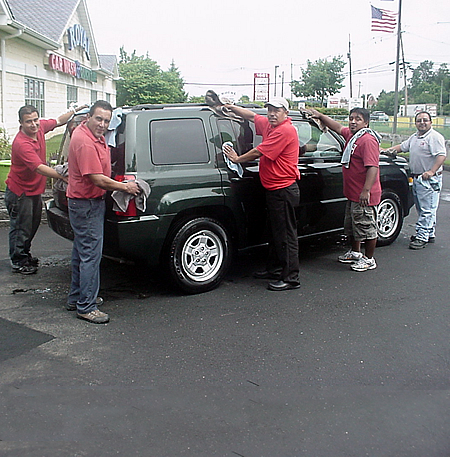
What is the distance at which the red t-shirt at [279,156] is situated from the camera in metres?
5.70

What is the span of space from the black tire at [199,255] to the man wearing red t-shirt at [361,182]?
5.57ft

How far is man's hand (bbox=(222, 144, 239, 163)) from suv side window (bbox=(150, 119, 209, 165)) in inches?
7.9

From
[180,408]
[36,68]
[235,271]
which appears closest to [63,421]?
[180,408]

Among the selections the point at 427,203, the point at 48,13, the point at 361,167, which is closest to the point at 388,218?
the point at 427,203

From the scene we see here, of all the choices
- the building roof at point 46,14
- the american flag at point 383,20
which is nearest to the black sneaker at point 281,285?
the building roof at point 46,14

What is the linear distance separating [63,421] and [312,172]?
4.21m

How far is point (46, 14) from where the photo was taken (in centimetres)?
2366

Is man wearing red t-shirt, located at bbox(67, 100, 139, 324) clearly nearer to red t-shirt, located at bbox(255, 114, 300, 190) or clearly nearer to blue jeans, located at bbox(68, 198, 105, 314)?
blue jeans, located at bbox(68, 198, 105, 314)

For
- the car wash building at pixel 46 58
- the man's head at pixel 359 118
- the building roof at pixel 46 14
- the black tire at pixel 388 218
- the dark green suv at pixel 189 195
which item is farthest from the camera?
the building roof at pixel 46 14

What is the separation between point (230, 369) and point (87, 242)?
178 cm

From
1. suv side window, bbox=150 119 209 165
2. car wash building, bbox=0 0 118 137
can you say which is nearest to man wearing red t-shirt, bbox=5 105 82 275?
suv side window, bbox=150 119 209 165

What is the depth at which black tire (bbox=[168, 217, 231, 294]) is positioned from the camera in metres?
5.58

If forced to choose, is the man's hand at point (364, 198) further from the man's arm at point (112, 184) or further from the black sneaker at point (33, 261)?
the black sneaker at point (33, 261)

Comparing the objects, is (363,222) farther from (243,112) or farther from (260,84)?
(260,84)
